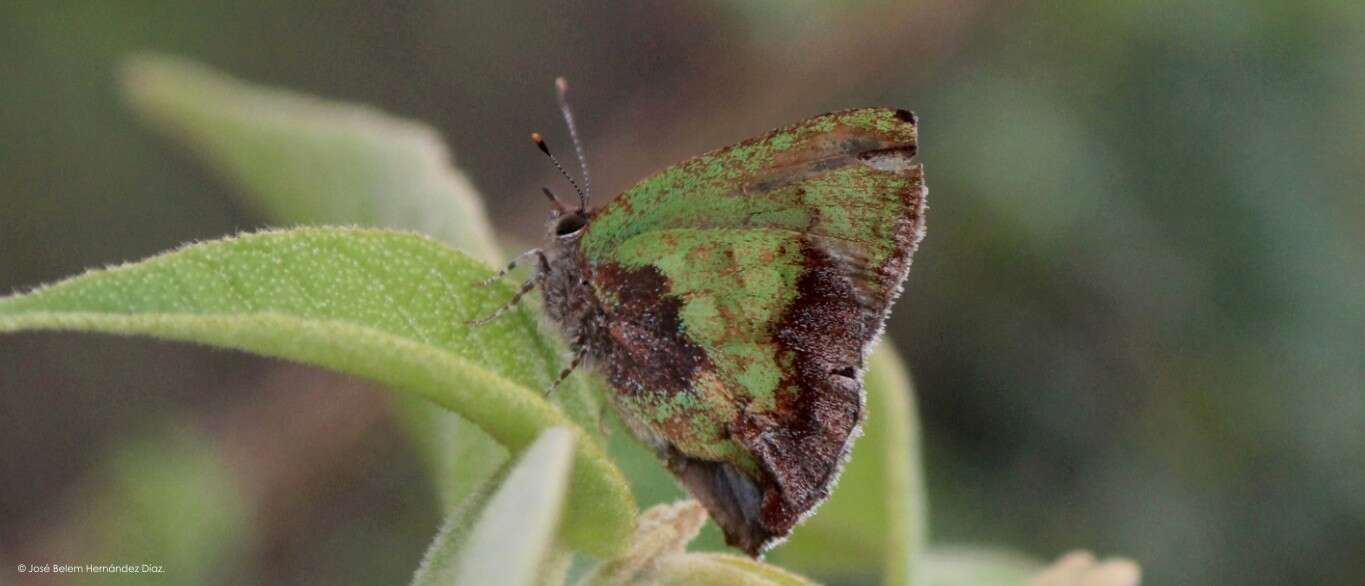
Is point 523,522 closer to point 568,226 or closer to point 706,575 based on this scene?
point 706,575

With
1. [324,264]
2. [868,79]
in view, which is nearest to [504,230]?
[868,79]

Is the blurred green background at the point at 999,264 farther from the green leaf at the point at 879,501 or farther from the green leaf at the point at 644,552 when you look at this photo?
the green leaf at the point at 644,552

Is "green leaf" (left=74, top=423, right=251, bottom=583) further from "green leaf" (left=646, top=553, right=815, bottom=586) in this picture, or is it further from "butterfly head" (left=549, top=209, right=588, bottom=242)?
"green leaf" (left=646, top=553, right=815, bottom=586)

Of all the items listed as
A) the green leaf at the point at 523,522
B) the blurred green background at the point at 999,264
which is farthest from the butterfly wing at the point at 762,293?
the blurred green background at the point at 999,264

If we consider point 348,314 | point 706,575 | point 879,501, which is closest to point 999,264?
point 879,501

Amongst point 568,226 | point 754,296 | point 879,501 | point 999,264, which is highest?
point 999,264

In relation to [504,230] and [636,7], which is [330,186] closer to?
[504,230]
